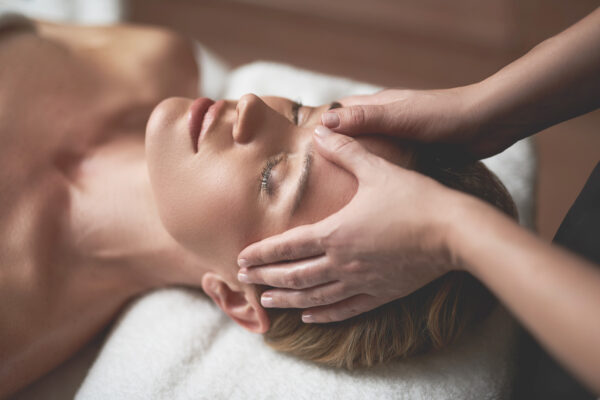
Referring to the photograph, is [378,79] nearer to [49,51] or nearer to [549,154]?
[549,154]

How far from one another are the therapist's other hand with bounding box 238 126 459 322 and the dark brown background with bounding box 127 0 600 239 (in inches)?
59.3

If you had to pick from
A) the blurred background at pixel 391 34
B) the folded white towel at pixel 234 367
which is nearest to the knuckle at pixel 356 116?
the folded white towel at pixel 234 367

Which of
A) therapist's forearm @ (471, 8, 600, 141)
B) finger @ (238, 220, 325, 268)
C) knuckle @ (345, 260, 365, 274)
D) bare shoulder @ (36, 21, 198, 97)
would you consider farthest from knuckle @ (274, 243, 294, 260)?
bare shoulder @ (36, 21, 198, 97)

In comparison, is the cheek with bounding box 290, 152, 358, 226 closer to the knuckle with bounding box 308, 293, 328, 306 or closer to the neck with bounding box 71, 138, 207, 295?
the knuckle with bounding box 308, 293, 328, 306

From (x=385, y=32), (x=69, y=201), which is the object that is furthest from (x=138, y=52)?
(x=385, y=32)

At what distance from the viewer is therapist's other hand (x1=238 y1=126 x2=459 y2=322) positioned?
28.1 inches

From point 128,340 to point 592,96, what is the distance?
A: 3.85 feet

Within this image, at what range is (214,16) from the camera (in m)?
2.32

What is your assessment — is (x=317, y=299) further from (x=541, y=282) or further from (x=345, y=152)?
(x=541, y=282)

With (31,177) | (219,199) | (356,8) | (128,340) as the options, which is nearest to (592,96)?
(219,199)

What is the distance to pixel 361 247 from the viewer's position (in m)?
0.74

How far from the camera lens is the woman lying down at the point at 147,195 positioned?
86cm

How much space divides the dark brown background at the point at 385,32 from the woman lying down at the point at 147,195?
36.3 inches

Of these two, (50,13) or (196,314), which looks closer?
(196,314)
